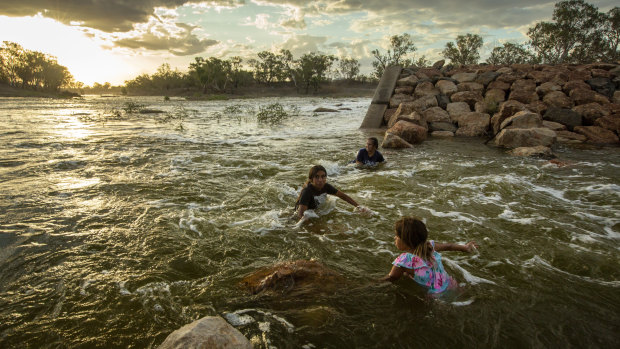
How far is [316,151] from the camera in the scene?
9648mm

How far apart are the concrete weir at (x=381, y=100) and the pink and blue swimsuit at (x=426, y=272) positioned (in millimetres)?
12029

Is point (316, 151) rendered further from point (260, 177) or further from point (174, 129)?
point (174, 129)

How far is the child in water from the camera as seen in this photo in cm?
275

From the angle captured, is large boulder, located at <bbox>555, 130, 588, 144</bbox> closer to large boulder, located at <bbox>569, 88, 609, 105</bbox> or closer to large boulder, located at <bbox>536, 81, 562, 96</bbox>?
large boulder, located at <bbox>569, 88, 609, 105</bbox>

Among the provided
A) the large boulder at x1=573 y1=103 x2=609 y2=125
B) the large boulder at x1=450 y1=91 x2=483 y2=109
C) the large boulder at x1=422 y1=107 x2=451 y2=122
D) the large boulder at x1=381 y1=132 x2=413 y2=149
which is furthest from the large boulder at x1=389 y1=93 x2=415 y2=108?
the large boulder at x1=573 y1=103 x2=609 y2=125

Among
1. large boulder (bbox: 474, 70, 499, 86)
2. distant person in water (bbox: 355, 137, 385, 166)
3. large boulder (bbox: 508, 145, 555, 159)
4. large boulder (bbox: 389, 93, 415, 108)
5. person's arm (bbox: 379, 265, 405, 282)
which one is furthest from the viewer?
large boulder (bbox: 389, 93, 415, 108)

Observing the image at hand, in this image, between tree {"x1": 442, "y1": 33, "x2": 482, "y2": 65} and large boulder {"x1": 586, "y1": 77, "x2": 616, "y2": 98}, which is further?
tree {"x1": 442, "y1": 33, "x2": 482, "y2": 65}

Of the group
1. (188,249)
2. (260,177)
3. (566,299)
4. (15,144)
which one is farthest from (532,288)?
(15,144)

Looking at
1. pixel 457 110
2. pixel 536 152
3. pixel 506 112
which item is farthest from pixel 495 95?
pixel 536 152

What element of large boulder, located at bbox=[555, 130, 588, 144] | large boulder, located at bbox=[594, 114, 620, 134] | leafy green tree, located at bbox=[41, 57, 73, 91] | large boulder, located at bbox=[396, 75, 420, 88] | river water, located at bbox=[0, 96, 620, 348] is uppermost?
leafy green tree, located at bbox=[41, 57, 73, 91]

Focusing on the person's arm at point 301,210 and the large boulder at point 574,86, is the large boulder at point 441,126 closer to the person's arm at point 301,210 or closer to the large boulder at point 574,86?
the large boulder at point 574,86

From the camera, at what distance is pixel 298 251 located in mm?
3734

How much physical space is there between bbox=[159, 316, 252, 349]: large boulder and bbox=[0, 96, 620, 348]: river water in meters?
0.38

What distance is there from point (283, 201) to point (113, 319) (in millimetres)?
3195
